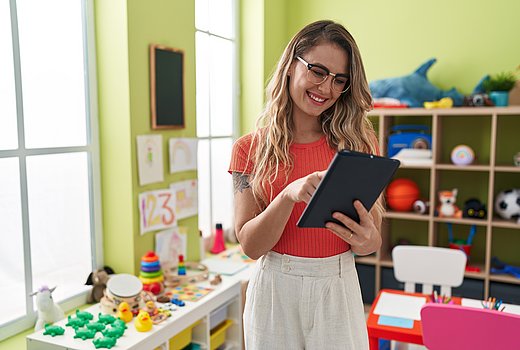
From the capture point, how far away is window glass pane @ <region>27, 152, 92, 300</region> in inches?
79.3

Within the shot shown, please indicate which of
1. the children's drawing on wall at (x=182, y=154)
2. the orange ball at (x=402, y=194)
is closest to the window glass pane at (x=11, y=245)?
the children's drawing on wall at (x=182, y=154)

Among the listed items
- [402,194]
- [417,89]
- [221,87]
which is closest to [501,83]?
[417,89]

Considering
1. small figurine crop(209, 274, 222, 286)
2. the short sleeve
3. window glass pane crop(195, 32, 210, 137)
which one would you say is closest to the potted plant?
window glass pane crop(195, 32, 210, 137)

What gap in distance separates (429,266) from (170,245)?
48.6 inches

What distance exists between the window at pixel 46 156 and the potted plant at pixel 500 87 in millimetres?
2342

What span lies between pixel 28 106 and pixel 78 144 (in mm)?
293

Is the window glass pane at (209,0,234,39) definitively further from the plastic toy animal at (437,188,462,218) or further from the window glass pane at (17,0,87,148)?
the plastic toy animal at (437,188,462,218)

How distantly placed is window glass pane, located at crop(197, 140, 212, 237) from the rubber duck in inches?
46.6

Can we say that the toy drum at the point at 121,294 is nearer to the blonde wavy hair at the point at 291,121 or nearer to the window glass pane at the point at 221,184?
the blonde wavy hair at the point at 291,121

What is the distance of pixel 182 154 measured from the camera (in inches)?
103

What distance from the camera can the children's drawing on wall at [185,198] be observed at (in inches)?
102

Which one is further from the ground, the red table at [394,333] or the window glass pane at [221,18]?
the window glass pane at [221,18]

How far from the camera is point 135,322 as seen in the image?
188 cm

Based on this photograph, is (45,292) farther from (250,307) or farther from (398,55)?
(398,55)
